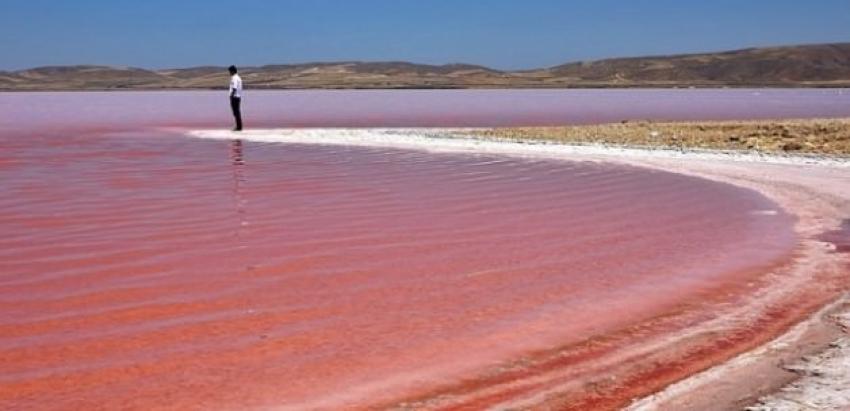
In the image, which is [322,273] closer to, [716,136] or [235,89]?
[716,136]

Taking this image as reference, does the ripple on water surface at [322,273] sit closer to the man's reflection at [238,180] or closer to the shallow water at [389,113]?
the man's reflection at [238,180]

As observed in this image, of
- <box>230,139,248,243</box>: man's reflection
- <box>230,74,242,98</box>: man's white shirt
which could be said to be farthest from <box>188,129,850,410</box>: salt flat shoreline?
<box>230,139,248,243</box>: man's reflection

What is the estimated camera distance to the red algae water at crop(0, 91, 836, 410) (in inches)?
201

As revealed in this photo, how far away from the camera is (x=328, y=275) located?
7570 mm

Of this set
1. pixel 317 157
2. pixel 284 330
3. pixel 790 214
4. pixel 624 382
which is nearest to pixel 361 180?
pixel 317 157

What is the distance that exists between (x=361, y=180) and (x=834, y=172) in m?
7.64

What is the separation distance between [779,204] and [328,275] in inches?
270

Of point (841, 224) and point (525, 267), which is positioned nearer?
point (525, 267)

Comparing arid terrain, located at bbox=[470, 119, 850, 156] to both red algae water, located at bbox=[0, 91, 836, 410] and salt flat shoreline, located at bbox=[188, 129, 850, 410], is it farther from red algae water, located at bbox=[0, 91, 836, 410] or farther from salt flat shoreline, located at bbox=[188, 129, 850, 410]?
red algae water, located at bbox=[0, 91, 836, 410]

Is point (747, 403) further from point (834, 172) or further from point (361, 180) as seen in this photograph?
point (834, 172)

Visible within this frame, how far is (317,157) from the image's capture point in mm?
18922

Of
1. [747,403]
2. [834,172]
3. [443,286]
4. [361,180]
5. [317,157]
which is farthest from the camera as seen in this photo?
[317,157]

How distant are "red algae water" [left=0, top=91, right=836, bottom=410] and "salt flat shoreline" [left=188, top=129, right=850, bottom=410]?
0.43m

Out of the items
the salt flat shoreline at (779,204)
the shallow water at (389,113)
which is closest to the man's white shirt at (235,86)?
the salt flat shoreline at (779,204)
